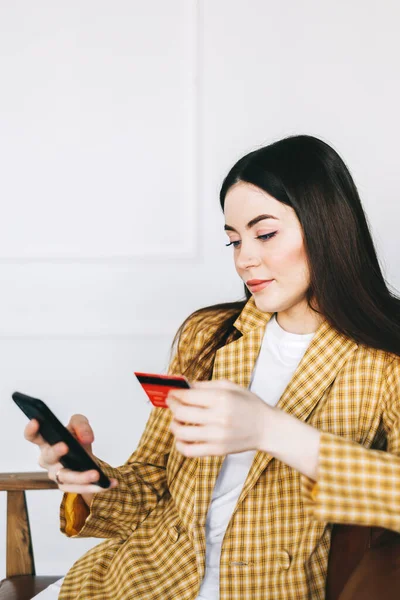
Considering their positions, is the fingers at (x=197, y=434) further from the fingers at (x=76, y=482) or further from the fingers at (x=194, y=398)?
the fingers at (x=76, y=482)

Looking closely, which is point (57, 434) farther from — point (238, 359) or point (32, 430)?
point (238, 359)

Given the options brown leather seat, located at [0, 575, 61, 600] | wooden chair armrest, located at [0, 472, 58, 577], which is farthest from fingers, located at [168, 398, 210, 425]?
brown leather seat, located at [0, 575, 61, 600]

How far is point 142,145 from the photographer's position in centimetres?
213

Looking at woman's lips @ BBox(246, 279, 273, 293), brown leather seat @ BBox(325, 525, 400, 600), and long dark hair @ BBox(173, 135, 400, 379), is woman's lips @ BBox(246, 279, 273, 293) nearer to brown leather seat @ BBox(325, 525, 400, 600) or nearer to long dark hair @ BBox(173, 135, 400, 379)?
long dark hair @ BBox(173, 135, 400, 379)

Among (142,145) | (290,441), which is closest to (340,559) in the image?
(290,441)

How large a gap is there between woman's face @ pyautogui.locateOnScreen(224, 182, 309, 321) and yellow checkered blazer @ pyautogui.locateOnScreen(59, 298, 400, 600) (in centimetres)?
11

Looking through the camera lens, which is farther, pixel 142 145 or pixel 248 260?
pixel 142 145

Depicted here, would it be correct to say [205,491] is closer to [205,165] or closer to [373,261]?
[373,261]

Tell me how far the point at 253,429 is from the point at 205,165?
4.29 feet

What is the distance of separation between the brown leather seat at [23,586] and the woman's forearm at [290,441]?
694 mm

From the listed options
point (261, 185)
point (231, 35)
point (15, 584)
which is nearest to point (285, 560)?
point (15, 584)

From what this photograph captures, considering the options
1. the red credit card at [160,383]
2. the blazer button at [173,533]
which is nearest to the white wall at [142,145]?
the blazer button at [173,533]

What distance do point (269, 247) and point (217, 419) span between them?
0.47 m

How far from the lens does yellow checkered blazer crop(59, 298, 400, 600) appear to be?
1247mm
